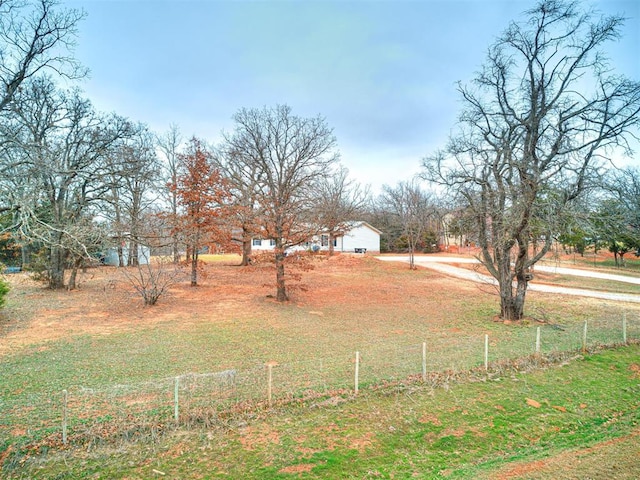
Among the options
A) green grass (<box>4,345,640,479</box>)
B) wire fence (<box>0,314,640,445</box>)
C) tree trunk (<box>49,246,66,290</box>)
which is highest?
tree trunk (<box>49,246,66,290</box>)

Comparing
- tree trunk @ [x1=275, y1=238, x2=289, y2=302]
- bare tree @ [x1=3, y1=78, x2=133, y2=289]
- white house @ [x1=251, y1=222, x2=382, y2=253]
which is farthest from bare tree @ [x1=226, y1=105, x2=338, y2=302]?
white house @ [x1=251, y1=222, x2=382, y2=253]

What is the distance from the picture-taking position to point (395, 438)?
5.47 m

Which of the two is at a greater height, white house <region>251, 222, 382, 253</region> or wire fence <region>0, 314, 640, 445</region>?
white house <region>251, 222, 382, 253</region>

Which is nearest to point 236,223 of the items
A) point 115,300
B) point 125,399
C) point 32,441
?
point 115,300

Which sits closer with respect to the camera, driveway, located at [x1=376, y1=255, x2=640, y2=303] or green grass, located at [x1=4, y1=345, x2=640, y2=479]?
green grass, located at [x1=4, y1=345, x2=640, y2=479]

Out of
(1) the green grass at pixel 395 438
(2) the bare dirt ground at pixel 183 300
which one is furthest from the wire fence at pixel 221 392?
(2) the bare dirt ground at pixel 183 300

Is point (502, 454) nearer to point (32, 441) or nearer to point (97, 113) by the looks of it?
point (32, 441)

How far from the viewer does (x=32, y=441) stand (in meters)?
5.09

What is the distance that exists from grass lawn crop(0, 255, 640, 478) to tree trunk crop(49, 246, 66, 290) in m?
2.57

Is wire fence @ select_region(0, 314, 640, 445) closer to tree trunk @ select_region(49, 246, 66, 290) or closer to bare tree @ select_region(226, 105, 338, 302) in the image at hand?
bare tree @ select_region(226, 105, 338, 302)

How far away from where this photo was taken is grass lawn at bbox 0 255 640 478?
16.0 ft

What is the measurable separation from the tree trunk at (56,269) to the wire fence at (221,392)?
49.1 feet

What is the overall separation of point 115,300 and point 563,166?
19210mm

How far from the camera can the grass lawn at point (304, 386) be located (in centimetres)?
489
